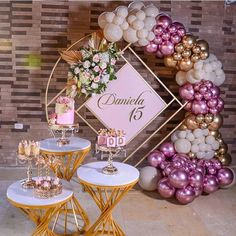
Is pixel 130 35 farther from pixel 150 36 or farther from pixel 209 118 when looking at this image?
pixel 209 118

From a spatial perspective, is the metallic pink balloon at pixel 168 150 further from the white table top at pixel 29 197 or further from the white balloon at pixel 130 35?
the white table top at pixel 29 197

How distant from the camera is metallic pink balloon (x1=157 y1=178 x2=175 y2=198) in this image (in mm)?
3993

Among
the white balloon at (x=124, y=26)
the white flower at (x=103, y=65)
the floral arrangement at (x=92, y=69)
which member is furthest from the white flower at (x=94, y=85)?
the white balloon at (x=124, y=26)

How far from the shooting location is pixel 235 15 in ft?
16.1

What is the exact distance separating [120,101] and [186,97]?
830mm

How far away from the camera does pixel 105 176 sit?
304cm

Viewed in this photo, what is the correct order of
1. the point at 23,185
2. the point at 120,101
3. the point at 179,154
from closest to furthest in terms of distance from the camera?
the point at 23,185
the point at 179,154
the point at 120,101

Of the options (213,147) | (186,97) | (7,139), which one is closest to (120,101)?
(186,97)

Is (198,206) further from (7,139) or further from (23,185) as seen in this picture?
(7,139)

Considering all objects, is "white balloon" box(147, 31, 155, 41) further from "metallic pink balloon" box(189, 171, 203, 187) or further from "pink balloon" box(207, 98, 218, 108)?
"metallic pink balloon" box(189, 171, 203, 187)

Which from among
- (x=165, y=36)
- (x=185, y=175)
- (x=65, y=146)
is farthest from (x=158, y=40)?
(x=65, y=146)

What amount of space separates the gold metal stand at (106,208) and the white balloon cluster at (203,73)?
1.73 meters

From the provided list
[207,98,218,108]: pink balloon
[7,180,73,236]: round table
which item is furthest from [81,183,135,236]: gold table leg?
[207,98,218,108]: pink balloon

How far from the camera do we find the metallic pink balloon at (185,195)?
391 centimetres
